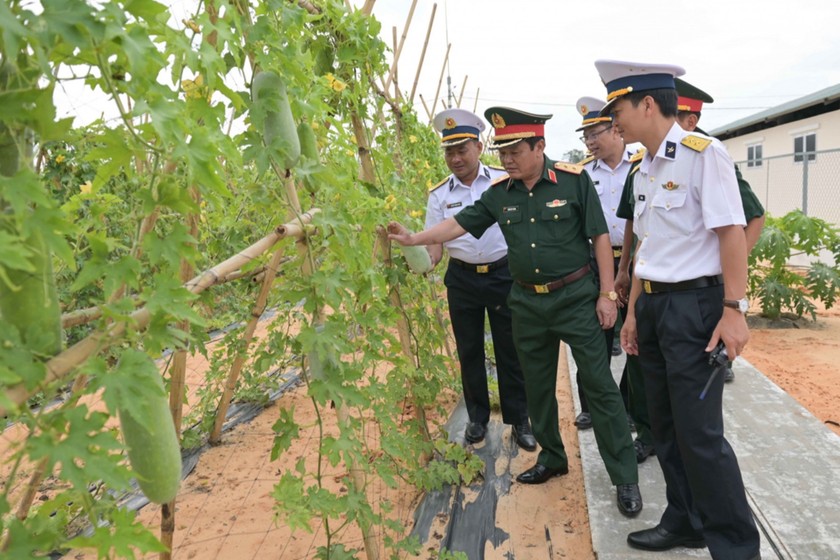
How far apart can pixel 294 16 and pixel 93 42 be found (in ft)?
3.09

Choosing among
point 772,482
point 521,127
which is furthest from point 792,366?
point 521,127

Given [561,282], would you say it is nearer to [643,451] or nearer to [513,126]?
[513,126]

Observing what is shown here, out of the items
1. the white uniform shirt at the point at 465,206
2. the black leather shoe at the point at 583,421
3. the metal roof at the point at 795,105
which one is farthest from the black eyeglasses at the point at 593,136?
the metal roof at the point at 795,105

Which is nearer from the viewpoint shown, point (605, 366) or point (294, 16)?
point (294, 16)

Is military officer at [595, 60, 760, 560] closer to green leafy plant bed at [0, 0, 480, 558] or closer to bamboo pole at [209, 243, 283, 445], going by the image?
green leafy plant bed at [0, 0, 480, 558]

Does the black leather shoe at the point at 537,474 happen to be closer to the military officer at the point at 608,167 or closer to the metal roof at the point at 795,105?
the military officer at the point at 608,167

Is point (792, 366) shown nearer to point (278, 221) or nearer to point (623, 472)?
point (623, 472)

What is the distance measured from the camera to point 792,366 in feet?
20.9

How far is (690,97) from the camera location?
338cm

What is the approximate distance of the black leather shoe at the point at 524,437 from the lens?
4.20 metres

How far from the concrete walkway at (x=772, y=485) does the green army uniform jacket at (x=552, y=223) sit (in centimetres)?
121

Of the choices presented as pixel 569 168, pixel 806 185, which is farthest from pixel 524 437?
pixel 806 185

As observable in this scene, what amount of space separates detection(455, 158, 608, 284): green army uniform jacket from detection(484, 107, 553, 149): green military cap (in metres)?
0.23

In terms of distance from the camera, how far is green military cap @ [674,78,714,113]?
333 centimetres
